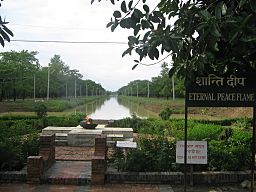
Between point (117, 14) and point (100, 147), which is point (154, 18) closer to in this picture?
point (117, 14)

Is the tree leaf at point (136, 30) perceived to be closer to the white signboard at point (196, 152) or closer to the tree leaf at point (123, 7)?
the tree leaf at point (123, 7)

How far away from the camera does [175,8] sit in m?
4.10

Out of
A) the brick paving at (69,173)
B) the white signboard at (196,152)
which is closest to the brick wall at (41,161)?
the brick paving at (69,173)

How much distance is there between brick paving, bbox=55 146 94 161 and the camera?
37.2ft

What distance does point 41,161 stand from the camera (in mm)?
8312

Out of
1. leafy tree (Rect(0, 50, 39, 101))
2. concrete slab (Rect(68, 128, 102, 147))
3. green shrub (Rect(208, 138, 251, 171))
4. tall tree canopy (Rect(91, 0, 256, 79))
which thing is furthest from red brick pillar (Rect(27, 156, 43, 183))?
leafy tree (Rect(0, 50, 39, 101))

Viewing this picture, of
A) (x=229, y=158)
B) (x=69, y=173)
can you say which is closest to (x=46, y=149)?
(x=69, y=173)

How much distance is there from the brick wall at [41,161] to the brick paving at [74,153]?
1.36 meters

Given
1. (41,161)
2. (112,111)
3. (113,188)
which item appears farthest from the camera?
(112,111)

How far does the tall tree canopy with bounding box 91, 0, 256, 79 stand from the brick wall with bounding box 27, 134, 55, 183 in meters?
5.08

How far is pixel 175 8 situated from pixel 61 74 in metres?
80.3

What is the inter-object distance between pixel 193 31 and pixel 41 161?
5.58 meters

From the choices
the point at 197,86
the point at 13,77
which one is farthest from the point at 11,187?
the point at 13,77

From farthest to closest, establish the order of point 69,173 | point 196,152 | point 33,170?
point 69,173
point 33,170
point 196,152
